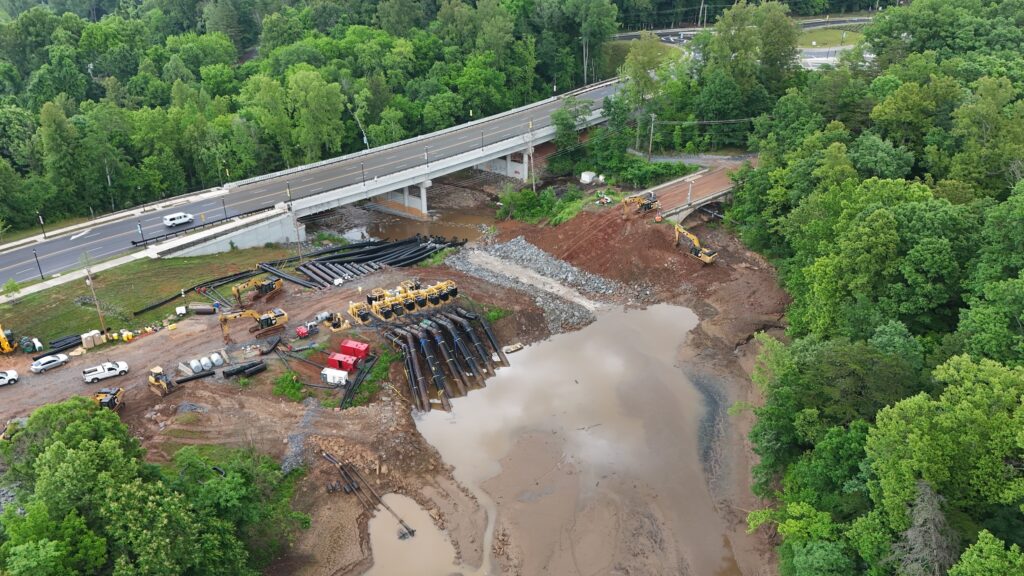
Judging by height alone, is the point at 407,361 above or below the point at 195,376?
below

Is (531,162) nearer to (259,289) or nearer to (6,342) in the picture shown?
(259,289)

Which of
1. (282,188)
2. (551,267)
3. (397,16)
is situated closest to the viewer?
(551,267)

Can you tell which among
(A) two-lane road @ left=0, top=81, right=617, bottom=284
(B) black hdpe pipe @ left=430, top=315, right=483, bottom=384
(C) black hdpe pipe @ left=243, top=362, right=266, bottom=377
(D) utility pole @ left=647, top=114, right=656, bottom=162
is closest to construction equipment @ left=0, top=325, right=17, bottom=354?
(A) two-lane road @ left=0, top=81, right=617, bottom=284

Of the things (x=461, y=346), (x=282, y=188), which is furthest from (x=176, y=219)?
(x=461, y=346)

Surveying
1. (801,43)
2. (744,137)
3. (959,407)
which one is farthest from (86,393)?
(801,43)

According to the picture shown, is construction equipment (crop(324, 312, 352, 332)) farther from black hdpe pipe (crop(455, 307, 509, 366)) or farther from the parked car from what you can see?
the parked car

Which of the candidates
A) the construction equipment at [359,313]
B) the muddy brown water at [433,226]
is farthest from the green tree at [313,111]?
the construction equipment at [359,313]
